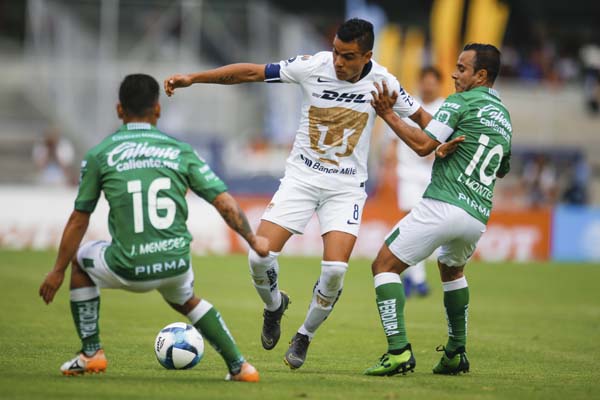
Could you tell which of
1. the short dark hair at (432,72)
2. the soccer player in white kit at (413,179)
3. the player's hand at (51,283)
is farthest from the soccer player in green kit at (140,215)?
the soccer player in white kit at (413,179)

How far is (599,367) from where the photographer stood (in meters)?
9.07

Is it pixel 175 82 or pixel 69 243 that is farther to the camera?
pixel 175 82

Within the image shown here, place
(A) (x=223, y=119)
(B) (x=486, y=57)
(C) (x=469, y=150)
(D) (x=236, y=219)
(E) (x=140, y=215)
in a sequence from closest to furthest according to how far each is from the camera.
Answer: (E) (x=140, y=215) → (D) (x=236, y=219) → (C) (x=469, y=150) → (B) (x=486, y=57) → (A) (x=223, y=119)

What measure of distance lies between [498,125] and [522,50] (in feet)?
121

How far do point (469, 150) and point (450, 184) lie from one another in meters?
0.30

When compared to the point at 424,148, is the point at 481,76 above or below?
above

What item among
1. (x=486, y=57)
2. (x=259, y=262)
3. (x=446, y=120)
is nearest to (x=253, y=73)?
(x=259, y=262)

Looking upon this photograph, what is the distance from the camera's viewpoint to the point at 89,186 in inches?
277

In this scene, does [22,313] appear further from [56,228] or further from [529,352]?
[56,228]

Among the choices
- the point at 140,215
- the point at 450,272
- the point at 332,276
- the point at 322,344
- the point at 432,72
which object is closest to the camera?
the point at 140,215

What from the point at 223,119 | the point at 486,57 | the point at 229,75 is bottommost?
the point at 223,119

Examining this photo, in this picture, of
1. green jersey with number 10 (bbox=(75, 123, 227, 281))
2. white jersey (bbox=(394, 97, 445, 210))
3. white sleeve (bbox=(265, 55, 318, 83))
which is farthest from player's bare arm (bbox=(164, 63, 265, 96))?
white jersey (bbox=(394, 97, 445, 210))

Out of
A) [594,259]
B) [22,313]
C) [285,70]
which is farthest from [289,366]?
[594,259]

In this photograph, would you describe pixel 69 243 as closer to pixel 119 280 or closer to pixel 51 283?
pixel 51 283
